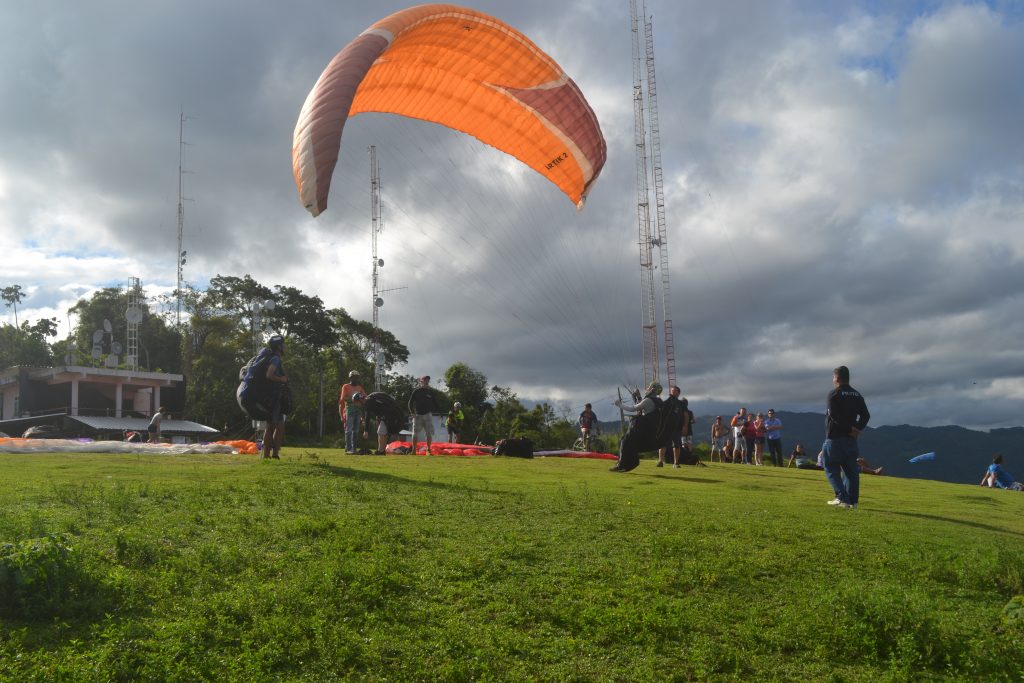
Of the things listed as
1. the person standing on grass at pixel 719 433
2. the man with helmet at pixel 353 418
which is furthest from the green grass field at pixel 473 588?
the person standing on grass at pixel 719 433

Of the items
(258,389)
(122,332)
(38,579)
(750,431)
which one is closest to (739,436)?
(750,431)

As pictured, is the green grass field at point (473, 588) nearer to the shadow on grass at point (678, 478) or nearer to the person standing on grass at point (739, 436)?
the shadow on grass at point (678, 478)

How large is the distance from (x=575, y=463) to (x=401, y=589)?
10570 mm

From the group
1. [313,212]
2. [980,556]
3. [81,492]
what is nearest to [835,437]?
[980,556]

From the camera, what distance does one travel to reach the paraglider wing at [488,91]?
1470 cm

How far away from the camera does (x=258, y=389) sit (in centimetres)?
1148

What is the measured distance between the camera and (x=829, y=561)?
22.8ft

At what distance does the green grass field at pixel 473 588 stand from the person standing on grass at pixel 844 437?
3.09 ft

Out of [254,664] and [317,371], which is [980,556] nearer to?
[254,664]

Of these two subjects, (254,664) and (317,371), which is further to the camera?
(317,371)

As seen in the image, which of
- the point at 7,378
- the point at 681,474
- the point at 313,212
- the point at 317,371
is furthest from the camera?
the point at 317,371

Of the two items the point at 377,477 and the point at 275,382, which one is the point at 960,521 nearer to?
the point at 377,477

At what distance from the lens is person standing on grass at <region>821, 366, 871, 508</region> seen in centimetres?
1001

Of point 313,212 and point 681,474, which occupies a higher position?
point 313,212
